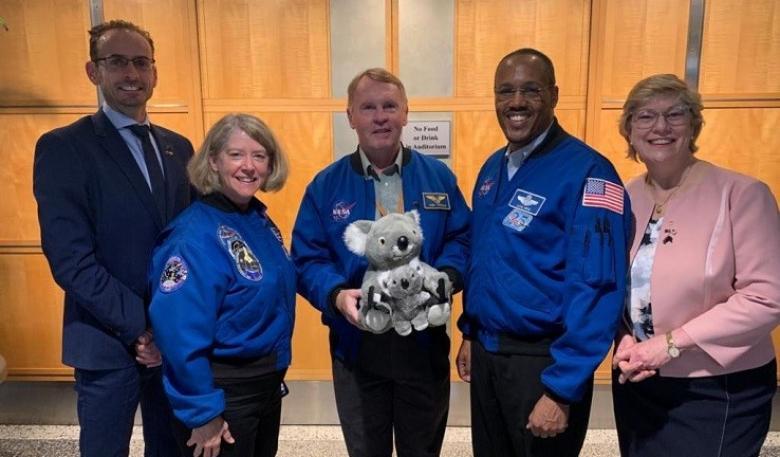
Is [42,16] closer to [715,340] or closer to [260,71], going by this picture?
[260,71]

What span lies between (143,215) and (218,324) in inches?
19.6

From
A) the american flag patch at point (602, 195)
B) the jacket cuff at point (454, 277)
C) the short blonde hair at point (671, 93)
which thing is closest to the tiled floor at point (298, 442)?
the jacket cuff at point (454, 277)

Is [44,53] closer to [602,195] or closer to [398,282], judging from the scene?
[398,282]

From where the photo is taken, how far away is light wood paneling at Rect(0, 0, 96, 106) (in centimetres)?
260

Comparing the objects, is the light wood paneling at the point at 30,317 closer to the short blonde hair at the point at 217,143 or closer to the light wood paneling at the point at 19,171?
the light wood paneling at the point at 19,171

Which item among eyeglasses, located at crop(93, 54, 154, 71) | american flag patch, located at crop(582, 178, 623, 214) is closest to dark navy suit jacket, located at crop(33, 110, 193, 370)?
eyeglasses, located at crop(93, 54, 154, 71)

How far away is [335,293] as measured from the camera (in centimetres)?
162

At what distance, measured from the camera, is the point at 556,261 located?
144cm

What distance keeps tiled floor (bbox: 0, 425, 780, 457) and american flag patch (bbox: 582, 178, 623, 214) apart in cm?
180

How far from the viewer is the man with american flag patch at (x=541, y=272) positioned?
53.5 inches

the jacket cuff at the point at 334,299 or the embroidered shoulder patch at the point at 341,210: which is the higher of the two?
the embroidered shoulder patch at the point at 341,210

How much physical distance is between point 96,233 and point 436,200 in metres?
1.08

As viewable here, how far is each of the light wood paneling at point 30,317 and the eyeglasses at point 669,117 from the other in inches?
116

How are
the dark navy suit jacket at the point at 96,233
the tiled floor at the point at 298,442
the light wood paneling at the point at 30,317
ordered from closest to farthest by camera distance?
the dark navy suit jacket at the point at 96,233 → the tiled floor at the point at 298,442 → the light wood paneling at the point at 30,317
